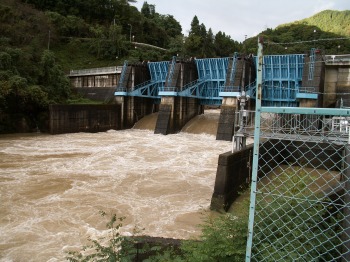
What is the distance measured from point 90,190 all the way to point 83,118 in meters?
12.5

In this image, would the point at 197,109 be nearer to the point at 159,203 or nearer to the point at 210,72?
the point at 210,72

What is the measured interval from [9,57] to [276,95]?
17.5 meters

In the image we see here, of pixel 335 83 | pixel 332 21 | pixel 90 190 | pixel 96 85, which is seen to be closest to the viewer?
pixel 90 190

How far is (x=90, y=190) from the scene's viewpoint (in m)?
9.16

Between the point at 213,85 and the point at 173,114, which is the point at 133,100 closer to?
the point at 173,114

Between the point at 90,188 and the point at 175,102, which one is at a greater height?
the point at 175,102

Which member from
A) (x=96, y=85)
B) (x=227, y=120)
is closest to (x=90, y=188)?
(x=227, y=120)

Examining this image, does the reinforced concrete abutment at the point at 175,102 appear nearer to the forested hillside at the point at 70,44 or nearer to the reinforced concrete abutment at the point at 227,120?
the reinforced concrete abutment at the point at 227,120

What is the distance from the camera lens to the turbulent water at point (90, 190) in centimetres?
639

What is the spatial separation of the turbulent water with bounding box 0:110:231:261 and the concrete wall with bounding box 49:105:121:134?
119 inches

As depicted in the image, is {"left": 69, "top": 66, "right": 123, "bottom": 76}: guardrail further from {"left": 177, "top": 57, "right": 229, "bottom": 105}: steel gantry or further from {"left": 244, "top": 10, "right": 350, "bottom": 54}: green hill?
{"left": 244, "top": 10, "right": 350, "bottom": 54}: green hill

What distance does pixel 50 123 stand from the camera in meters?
19.4

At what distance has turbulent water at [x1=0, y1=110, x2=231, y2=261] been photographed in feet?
20.9

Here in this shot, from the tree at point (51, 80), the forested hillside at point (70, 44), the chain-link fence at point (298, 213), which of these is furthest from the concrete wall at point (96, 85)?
the chain-link fence at point (298, 213)
